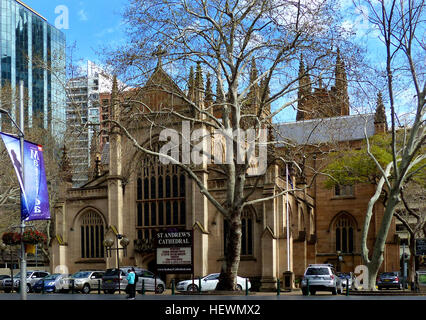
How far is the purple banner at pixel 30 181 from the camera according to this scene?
21281 mm

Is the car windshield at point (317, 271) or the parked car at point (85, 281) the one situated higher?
the car windshield at point (317, 271)

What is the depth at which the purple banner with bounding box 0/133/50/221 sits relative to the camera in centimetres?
2128

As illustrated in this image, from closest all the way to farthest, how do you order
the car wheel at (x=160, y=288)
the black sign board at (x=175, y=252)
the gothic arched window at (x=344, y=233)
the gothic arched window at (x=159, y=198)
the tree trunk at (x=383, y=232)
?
the tree trunk at (x=383, y=232) < the black sign board at (x=175, y=252) < the car wheel at (x=160, y=288) < the gothic arched window at (x=159, y=198) < the gothic arched window at (x=344, y=233)

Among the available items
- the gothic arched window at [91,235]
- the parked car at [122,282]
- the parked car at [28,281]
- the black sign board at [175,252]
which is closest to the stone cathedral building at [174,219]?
the gothic arched window at [91,235]

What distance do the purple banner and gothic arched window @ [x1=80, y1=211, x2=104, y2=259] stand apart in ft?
91.8

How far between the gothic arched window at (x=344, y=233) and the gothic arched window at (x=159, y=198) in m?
17.9

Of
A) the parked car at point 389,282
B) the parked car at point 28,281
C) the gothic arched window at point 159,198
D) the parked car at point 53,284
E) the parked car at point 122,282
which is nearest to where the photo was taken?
the parked car at point 122,282

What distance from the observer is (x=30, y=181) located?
21500 millimetres

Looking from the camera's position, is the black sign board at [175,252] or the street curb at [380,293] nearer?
the street curb at [380,293]

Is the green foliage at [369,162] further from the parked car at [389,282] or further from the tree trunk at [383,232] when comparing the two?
the tree trunk at [383,232]

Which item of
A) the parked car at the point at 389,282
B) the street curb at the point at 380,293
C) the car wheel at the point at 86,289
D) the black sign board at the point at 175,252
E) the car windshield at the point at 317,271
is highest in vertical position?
the black sign board at the point at 175,252

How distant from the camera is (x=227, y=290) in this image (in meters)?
27.7

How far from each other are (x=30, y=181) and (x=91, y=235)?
Result: 29168 millimetres
